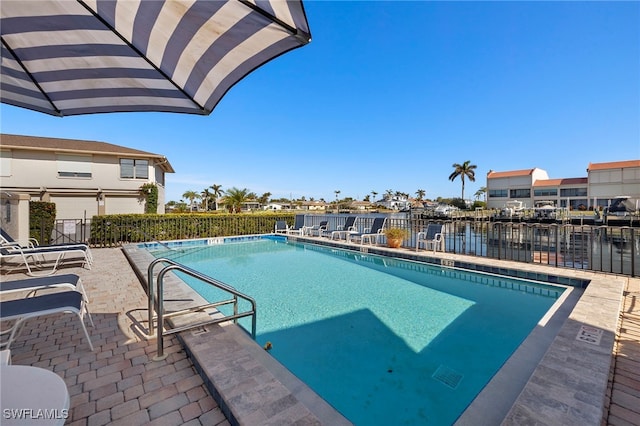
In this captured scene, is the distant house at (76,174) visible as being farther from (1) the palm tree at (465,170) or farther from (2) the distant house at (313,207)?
(2) the distant house at (313,207)

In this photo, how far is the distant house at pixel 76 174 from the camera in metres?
14.8

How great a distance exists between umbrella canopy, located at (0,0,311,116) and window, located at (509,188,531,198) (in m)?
47.3

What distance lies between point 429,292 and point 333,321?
2.30m

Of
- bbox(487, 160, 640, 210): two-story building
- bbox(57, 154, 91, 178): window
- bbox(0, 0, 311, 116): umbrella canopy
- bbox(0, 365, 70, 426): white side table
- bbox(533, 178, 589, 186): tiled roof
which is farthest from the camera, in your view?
bbox(533, 178, 589, 186): tiled roof

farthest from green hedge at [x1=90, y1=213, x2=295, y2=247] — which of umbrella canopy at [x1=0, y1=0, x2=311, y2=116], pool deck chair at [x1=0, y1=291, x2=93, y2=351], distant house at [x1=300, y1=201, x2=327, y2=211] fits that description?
distant house at [x1=300, y1=201, x2=327, y2=211]

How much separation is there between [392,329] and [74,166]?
19.9 m

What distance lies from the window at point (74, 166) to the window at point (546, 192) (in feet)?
160

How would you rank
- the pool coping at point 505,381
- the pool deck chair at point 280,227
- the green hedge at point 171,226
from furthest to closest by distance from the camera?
1. the pool deck chair at point 280,227
2. the green hedge at point 171,226
3. the pool coping at point 505,381

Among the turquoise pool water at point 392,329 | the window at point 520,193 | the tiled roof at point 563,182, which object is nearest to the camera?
the turquoise pool water at point 392,329

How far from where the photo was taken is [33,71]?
2162 mm

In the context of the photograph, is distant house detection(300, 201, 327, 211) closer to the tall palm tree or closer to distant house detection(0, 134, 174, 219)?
the tall palm tree

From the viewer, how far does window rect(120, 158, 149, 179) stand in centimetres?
1705

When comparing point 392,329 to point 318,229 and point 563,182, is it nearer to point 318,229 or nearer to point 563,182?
point 318,229

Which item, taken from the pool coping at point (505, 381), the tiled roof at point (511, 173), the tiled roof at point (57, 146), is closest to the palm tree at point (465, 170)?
the tiled roof at point (511, 173)
